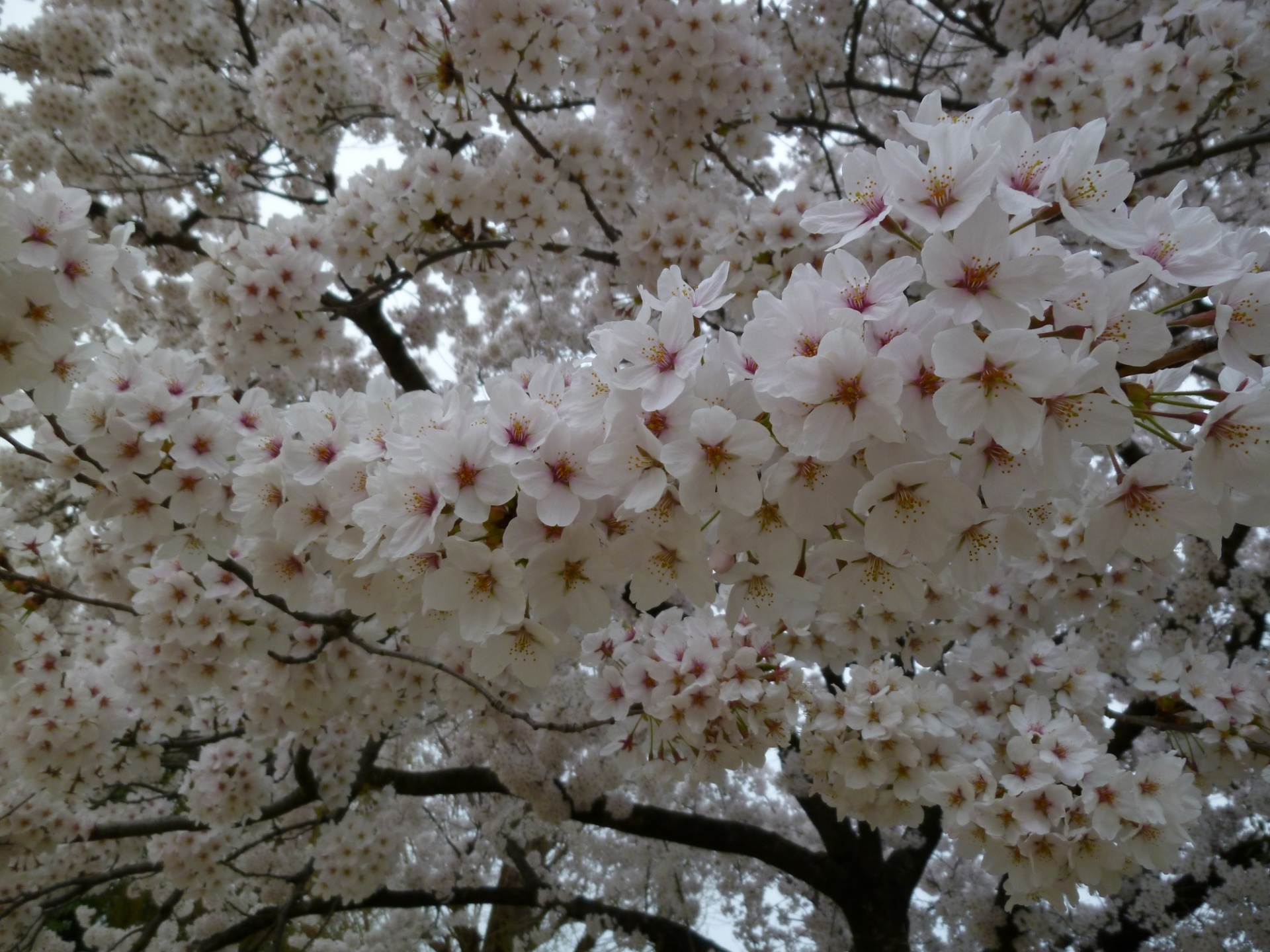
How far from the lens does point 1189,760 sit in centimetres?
271

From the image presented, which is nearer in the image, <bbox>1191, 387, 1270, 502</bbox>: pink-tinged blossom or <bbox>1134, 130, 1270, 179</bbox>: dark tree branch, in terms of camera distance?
<bbox>1191, 387, 1270, 502</bbox>: pink-tinged blossom

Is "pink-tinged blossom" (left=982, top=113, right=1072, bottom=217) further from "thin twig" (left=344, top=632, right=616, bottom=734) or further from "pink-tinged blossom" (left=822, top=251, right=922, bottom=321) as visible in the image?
"thin twig" (left=344, top=632, right=616, bottom=734)

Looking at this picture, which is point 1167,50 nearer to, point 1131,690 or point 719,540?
point 719,540

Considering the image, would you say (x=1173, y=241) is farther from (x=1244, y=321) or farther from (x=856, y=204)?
(x=856, y=204)

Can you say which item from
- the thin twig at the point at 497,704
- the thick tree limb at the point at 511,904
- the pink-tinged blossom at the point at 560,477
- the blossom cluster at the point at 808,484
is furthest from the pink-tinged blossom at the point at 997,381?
the thick tree limb at the point at 511,904

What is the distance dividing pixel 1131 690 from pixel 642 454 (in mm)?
5452

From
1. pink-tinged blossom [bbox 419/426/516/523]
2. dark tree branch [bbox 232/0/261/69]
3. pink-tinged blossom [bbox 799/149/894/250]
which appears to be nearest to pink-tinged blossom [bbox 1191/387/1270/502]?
pink-tinged blossom [bbox 799/149/894/250]

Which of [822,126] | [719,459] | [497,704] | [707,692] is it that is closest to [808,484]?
[719,459]

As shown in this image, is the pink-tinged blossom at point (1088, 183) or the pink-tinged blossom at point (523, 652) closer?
the pink-tinged blossom at point (1088, 183)

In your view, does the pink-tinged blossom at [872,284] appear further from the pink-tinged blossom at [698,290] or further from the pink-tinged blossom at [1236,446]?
the pink-tinged blossom at [1236,446]

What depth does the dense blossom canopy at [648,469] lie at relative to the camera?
1096 millimetres

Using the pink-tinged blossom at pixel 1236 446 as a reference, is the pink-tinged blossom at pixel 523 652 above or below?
below

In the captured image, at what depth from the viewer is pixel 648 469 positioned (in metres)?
1.15

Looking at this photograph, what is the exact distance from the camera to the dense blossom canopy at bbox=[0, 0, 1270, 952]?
3.59ft
